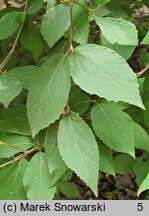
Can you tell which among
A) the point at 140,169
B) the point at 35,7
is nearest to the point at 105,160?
the point at 35,7

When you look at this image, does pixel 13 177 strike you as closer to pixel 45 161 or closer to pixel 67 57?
pixel 45 161

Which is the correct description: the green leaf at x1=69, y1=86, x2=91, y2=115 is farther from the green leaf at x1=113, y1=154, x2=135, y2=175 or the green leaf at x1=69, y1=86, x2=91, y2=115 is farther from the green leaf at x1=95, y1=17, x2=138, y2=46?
the green leaf at x1=113, y1=154, x2=135, y2=175

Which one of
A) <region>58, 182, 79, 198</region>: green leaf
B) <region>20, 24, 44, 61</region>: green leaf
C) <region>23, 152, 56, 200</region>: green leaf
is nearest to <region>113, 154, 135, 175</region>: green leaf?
<region>58, 182, 79, 198</region>: green leaf

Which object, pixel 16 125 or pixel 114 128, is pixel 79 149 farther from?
pixel 16 125

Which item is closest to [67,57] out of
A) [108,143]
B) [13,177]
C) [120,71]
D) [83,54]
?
[83,54]

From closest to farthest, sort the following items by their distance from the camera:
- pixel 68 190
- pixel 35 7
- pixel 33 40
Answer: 1. pixel 35 7
2. pixel 33 40
3. pixel 68 190

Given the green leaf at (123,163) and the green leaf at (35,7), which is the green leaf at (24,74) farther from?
the green leaf at (123,163)

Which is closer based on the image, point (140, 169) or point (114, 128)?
point (114, 128)

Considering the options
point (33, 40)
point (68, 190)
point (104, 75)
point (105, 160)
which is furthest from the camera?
point (68, 190)
